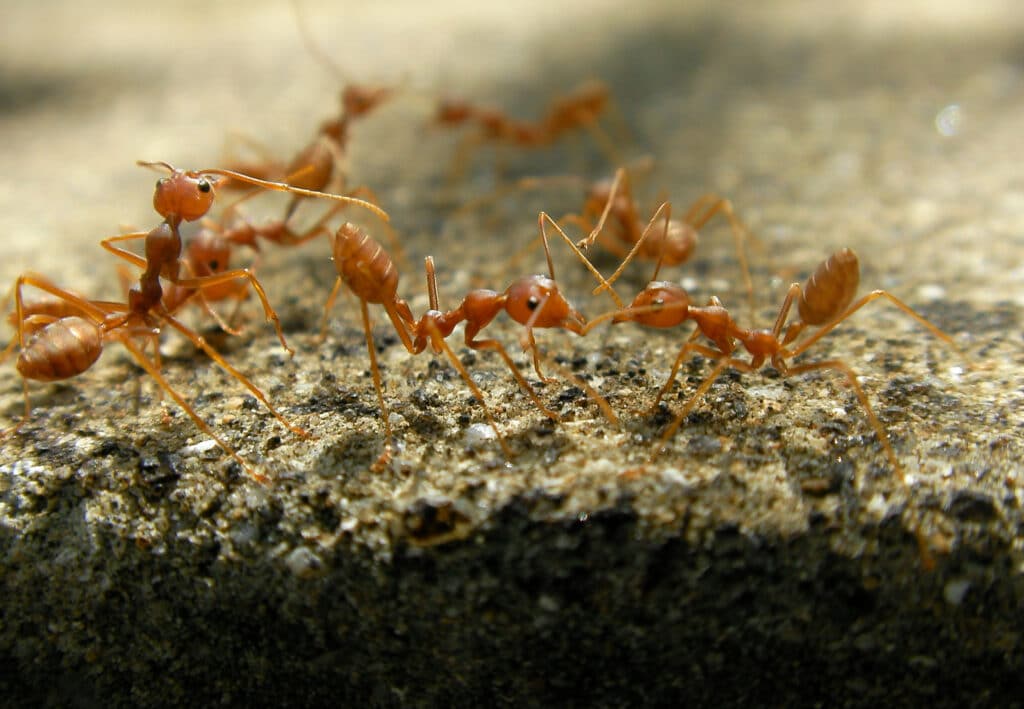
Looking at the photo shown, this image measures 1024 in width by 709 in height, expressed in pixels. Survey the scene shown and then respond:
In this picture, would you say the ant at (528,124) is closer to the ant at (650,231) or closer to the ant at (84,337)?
the ant at (650,231)

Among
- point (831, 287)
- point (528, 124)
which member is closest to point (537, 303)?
point (831, 287)

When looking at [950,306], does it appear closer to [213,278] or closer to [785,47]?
[213,278]

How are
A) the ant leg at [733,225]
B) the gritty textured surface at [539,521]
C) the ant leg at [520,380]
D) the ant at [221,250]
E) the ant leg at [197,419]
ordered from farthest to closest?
1. the ant leg at [733,225]
2. the ant at [221,250]
3. the ant leg at [520,380]
4. the ant leg at [197,419]
5. the gritty textured surface at [539,521]

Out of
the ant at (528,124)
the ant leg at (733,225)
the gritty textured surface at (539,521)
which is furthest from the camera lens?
the ant at (528,124)

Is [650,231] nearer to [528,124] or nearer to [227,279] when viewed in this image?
[227,279]

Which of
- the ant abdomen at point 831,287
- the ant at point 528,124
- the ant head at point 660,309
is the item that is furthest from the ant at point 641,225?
the ant at point 528,124

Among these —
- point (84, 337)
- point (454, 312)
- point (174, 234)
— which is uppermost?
point (174, 234)
